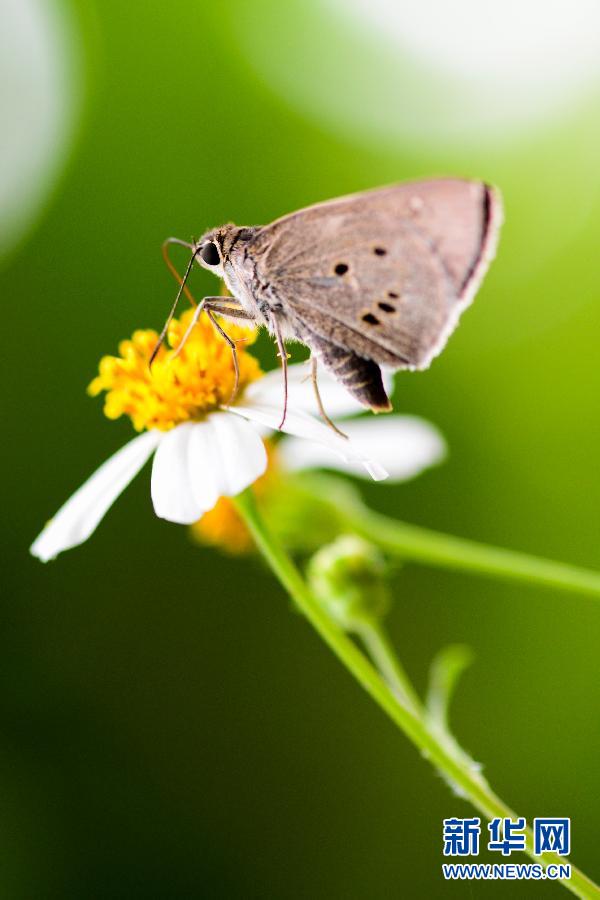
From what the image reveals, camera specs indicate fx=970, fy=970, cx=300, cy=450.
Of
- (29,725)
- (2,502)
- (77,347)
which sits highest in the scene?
(77,347)

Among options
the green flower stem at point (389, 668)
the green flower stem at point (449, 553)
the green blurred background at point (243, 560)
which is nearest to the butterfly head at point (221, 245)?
the green flower stem at point (449, 553)

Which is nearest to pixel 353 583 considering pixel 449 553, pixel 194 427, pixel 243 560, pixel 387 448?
pixel 449 553

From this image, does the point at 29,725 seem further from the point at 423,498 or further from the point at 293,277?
the point at 293,277

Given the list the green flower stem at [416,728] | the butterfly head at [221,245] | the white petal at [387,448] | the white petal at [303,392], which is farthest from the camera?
the white petal at [387,448]

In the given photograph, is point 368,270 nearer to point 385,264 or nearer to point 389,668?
point 385,264

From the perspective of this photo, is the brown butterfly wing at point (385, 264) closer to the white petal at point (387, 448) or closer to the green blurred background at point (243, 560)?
the white petal at point (387, 448)

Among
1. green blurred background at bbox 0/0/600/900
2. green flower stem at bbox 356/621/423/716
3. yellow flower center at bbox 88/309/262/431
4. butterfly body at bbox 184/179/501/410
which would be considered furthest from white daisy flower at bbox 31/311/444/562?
green blurred background at bbox 0/0/600/900

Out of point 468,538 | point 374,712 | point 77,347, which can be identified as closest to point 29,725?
point 374,712

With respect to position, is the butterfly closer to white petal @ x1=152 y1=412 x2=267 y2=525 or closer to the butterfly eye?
the butterfly eye
